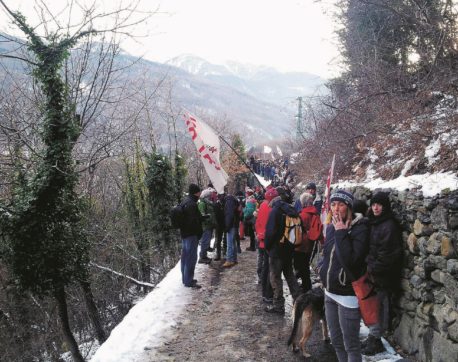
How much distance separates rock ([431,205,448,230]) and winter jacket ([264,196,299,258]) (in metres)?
2.37

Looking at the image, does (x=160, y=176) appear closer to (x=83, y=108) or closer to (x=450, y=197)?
(x=83, y=108)

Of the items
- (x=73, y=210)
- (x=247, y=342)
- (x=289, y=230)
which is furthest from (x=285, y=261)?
(x=73, y=210)

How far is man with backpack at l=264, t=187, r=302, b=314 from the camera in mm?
6039

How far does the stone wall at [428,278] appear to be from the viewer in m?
3.72

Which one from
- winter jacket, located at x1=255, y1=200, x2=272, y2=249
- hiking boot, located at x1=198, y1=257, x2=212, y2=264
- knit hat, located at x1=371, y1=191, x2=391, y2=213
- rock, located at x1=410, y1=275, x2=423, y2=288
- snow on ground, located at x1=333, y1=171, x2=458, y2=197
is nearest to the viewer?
snow on ground, located at x1=333, y1=171, x2=458, y2=197

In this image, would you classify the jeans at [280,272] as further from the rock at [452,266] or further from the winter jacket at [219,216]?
the winter jacket at [219,216]

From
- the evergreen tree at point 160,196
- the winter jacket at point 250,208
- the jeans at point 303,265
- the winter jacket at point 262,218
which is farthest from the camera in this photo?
the evergreen tree at point 160,196

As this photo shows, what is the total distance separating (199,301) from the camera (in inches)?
298

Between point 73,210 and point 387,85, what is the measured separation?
29.7ft

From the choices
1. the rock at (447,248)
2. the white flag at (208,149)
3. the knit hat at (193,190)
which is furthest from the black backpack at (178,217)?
the rock at (447,248)

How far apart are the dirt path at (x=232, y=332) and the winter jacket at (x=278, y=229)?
1.24 metres

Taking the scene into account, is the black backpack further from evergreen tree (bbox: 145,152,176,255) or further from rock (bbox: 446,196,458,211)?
evergreen tree (bbox: 145,152,176,255)

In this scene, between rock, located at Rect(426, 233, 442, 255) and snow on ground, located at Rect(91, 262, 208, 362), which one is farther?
snow on ground, located at Rect(91, 262, 208, 362)

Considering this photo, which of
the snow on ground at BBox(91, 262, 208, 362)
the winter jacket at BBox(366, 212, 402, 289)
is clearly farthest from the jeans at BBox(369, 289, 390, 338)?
the snow on ground at BBox(91, 262, 208, 362)
